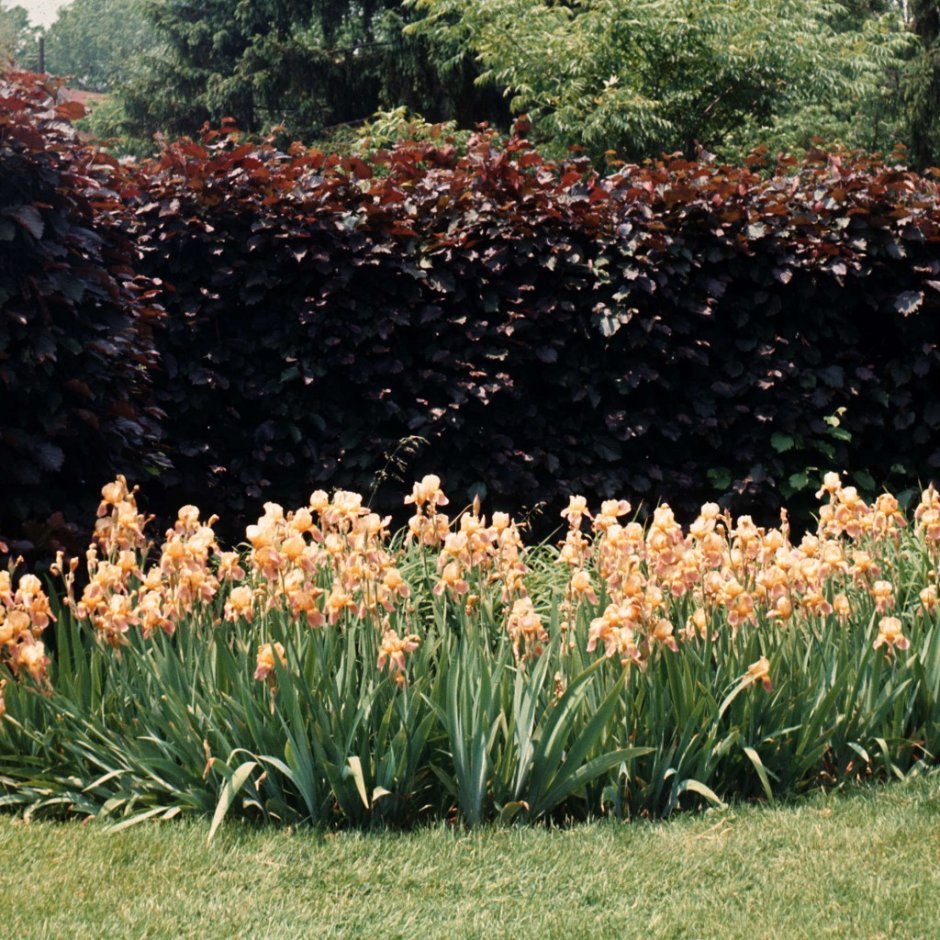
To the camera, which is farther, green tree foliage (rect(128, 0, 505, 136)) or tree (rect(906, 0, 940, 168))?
green tree foliage (rect(128, 0, 505, 136))

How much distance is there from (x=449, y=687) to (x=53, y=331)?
2.21 metres

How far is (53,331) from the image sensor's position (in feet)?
14.0

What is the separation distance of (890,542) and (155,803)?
2878 millimetres

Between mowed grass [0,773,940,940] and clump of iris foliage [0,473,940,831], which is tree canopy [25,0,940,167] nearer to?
clump of iris foliage [0,473,940,831]

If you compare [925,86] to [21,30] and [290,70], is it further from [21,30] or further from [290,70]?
[21,30]

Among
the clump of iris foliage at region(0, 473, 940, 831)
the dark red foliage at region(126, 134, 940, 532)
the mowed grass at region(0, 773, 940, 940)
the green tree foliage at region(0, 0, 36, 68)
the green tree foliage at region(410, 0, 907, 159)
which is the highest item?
the green tree foliage at region(0, 0, 36, 68)

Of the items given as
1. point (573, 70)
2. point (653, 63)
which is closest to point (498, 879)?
point (573, 70)

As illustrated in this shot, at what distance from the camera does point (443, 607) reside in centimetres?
356

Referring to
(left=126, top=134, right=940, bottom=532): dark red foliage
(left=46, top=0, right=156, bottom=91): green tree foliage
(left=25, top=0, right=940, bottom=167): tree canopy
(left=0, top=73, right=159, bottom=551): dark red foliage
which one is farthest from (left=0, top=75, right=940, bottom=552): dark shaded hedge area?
(left=46, top=0, right=156, bottom=91): green tree foliage

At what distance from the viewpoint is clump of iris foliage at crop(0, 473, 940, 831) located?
306 centimetres

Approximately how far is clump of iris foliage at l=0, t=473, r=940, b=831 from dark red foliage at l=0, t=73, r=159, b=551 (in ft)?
2.45

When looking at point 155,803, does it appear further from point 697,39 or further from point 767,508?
point 697,39

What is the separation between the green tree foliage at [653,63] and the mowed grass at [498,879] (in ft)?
37.3

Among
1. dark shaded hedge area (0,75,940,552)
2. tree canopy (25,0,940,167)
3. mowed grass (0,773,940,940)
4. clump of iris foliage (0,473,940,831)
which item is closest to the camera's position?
mowed grass (0,773,940,940)
